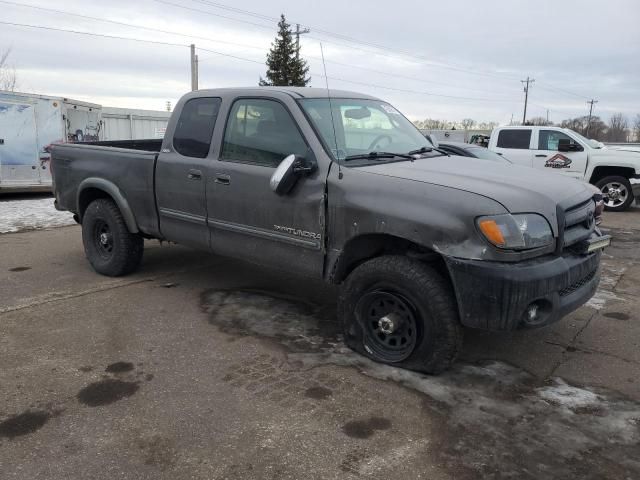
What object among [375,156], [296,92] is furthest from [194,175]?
[375,156]

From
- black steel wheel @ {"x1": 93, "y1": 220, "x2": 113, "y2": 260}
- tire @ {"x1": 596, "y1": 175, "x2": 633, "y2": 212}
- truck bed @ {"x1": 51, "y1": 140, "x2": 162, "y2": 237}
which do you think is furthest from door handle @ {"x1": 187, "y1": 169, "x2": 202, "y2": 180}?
tire @ {"x1": 596, "y1": 175, "x2": 633, "y2": 212}

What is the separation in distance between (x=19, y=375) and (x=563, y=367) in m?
3.70

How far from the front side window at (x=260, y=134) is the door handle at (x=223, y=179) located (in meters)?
0.14

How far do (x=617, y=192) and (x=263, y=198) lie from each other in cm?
1046

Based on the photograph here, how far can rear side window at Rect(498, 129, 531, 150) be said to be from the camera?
12.5m

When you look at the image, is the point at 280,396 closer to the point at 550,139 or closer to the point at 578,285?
the point at 578,285

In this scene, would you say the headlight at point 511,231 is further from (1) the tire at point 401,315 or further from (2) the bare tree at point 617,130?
(2) the bare tree at point 617,130

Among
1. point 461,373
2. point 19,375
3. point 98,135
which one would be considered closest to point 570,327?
point 461,373

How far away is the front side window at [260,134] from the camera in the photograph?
4137 millimetres

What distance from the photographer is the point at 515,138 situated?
12.7 metres

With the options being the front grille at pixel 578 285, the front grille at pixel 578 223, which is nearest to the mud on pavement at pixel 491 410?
the front grille at pixel 578 285

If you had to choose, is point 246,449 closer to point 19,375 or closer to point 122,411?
point 122,411

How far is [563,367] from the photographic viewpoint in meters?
3.86

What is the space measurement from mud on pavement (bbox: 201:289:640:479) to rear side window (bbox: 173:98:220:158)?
5.13ft
